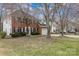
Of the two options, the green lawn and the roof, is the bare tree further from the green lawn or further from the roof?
the roof

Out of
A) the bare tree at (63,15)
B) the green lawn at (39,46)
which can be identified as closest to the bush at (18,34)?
the green lawn at (39,46)

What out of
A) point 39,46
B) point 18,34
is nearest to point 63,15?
point 39,46

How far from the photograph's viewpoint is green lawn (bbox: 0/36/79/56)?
4.30m

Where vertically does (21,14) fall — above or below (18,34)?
above

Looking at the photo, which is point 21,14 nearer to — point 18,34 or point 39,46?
point 18,34

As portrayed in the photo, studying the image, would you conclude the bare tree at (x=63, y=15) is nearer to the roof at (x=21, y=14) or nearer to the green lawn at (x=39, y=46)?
the green lawn at (x=39, y=46)

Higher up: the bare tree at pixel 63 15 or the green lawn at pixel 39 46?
the bare tree at pixel 63 15

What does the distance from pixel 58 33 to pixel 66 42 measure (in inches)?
5.2

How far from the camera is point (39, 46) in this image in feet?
14.2

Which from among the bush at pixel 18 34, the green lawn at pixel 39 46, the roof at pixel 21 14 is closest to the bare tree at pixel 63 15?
the green lawn at pixel 39 46

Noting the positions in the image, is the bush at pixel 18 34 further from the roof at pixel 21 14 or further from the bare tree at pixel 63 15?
the bare tree at pixel 63 15

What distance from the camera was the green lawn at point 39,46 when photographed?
4.30 m

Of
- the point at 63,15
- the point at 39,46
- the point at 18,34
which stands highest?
the point at 63,15

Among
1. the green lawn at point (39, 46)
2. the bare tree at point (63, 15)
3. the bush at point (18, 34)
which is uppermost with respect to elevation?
the bare tree at point (63, 15)
